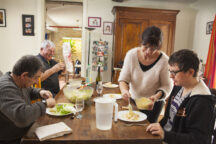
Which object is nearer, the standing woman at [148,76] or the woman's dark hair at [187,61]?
the woman's dark hair at [187,61]

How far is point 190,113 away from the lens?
1051mm

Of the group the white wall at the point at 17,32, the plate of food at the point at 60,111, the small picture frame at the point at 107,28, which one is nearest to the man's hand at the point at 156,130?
the plate of food at the point at 60,111

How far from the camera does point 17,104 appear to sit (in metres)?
0.99

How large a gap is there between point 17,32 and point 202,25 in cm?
450

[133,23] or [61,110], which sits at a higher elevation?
[133,23]

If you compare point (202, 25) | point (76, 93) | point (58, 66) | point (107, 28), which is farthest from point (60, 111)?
point (202, 25)

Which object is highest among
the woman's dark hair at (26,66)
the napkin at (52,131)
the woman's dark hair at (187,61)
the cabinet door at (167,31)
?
the cabinet door at (167,31)

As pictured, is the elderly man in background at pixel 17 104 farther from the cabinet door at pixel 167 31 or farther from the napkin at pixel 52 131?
the cabinet door at pixel 167 31

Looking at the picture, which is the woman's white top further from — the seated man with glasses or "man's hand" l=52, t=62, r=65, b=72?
"man's hand" l=52, t=62, r=65, b=72

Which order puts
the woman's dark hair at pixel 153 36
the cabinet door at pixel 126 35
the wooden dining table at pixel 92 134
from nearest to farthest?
the wooden dining table at pixel 92 134 < the woman's dark hair at pixel 153 36 < the cabinet door at pixel 126 35

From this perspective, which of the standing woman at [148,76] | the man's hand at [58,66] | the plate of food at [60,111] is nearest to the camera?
the plate of food at [60,111]

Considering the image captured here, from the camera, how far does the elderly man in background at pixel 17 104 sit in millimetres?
982

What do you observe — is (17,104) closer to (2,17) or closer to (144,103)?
(144,103)

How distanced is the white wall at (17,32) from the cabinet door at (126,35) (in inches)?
74.7
